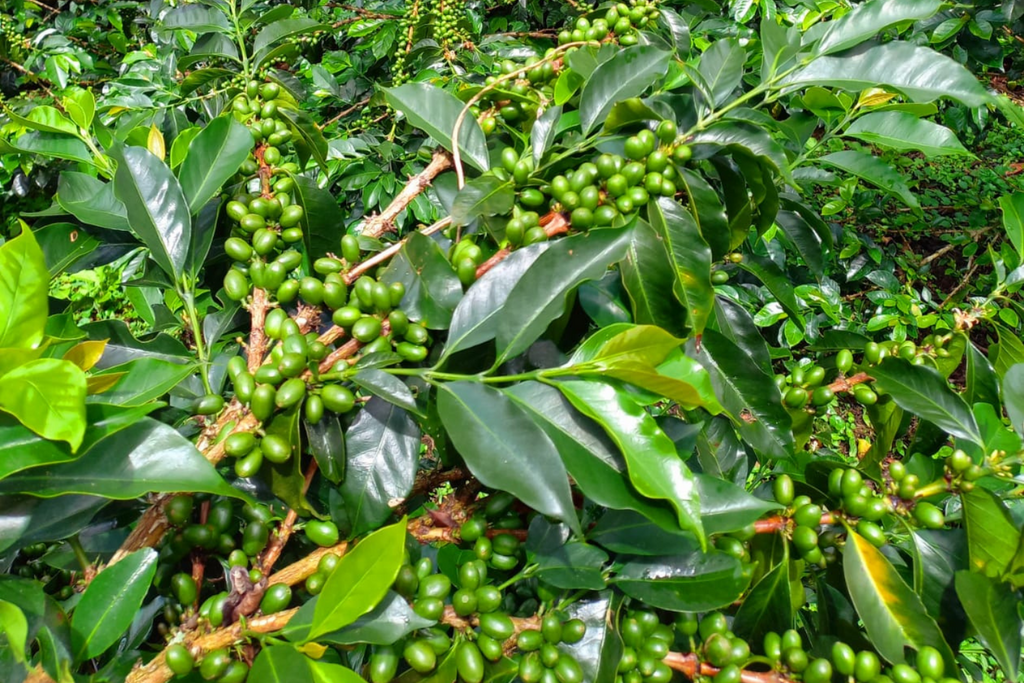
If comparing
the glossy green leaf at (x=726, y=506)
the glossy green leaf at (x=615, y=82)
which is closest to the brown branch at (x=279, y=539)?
the glossy green leaf at (x=726, y=506)

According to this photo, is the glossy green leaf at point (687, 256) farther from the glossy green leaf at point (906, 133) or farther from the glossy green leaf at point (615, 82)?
the glossy green leaf at point (906, 133)

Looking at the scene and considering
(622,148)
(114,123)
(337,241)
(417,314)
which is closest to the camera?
(417,314)

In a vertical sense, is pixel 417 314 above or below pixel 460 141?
below

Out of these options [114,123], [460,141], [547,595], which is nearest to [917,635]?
[547,595]

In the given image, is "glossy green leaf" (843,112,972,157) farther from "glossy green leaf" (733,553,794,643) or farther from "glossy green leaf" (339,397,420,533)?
"glossy green leaf" (339,397,420,533)

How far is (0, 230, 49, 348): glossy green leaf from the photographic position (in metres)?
0.58

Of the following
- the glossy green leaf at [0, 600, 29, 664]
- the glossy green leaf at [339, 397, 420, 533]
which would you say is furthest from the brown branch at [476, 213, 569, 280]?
the glossy green leaf at [0, 600, 29, 664]

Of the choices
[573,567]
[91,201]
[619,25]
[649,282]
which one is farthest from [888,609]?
[91,201]

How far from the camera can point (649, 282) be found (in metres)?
0.77

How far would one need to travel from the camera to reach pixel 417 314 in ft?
2.40

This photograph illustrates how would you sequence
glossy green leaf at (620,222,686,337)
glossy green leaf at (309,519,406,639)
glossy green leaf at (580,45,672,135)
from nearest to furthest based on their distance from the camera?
1. glossy green leaf at (309,519,406,639)
2. glossy green leaf at (620,222,686,337)
3. glossy green leaf at (580,45,672,135)

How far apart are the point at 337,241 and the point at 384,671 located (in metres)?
0.65

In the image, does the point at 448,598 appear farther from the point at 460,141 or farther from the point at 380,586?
the point at 460,141

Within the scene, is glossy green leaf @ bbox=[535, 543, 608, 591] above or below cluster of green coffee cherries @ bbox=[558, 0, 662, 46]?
below
